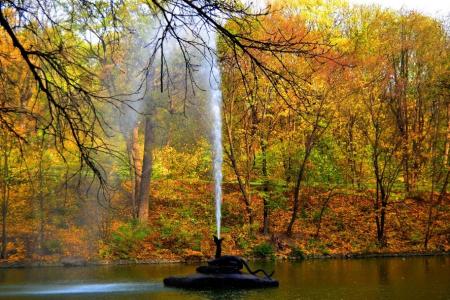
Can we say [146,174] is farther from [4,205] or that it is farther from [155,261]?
[4,205]

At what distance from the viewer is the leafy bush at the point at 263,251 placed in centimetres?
2314

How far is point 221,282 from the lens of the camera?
46.3ft

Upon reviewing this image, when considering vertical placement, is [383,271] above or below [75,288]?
above

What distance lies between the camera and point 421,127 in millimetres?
30938

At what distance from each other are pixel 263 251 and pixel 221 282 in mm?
9293

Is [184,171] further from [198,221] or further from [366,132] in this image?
[366,132]

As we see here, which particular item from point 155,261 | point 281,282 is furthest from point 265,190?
point 281,282

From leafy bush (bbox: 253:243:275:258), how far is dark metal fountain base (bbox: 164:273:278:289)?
29.7 ft

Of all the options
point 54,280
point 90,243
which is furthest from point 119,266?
point 54,280

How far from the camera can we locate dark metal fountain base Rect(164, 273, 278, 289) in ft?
45.6

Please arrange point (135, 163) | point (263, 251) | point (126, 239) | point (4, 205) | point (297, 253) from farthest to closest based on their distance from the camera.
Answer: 1. point (135, 163)
2. point (297, 253)
3. point (263, 251)
4. point (126, 239)
5. point (4, 205)

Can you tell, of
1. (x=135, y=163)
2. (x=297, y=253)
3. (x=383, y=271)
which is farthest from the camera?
(x=135, y=163)

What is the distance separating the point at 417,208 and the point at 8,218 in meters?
19.1

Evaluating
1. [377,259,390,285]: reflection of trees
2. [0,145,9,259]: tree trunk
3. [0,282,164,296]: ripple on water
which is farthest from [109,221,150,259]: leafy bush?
[377,259,390,285]: reflection of trees
